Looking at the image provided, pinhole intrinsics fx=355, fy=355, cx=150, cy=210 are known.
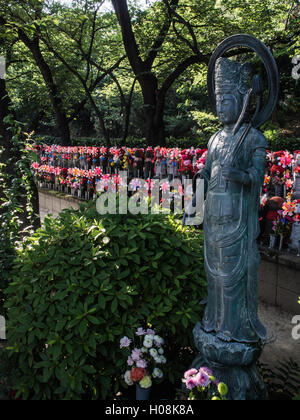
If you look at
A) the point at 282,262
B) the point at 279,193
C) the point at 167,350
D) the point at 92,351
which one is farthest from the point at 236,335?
the point at 279,193

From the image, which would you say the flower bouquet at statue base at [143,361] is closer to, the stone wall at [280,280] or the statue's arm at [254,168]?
the statue's arm at [254,168]

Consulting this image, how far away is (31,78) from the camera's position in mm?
20953

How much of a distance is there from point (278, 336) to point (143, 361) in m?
2.47

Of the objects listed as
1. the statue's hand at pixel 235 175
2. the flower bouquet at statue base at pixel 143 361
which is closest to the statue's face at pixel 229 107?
the statue's hand at pixel 235 175

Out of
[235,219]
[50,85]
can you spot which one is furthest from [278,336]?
[50,85]

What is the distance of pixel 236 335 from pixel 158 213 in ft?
4.89

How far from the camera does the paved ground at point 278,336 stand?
4.26 meters

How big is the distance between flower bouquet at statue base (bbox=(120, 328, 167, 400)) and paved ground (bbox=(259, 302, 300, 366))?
4.61 ft

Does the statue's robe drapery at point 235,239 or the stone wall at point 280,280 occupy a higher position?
the statue's robe drapery at point 235,239

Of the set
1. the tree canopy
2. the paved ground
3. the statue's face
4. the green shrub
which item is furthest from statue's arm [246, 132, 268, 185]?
the tree canopy

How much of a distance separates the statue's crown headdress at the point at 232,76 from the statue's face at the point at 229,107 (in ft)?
0.16

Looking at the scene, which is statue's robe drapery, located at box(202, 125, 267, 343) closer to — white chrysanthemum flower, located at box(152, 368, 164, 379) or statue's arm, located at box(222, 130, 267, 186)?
statue's arm, located at box(222, 130, 267, 186)

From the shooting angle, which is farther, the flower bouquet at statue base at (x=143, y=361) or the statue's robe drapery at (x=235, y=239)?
the flower bouquet at statue base at (x=143, y=361)

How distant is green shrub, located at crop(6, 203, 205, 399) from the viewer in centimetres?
303
